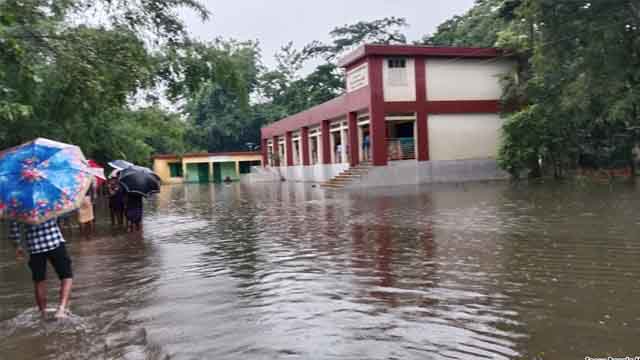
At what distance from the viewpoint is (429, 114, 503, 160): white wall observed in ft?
92.5

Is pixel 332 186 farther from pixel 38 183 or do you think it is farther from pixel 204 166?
pixel 204 166

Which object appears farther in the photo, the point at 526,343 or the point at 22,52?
the point at 22,52

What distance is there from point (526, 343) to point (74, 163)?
4047 millimetres

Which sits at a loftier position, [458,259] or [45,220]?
[45,220]

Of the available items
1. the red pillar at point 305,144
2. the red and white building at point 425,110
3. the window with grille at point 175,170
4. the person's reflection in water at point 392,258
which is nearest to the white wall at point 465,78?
the red and white building at point 425,110

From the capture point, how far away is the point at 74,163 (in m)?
5.44

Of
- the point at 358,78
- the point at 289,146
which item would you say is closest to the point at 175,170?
the point at 289,146

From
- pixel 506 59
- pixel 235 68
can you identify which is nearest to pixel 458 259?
pixel 235 68

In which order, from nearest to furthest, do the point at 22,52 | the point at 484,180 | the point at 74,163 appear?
the point at 74,163, the point at 22,52, the point at 484,180

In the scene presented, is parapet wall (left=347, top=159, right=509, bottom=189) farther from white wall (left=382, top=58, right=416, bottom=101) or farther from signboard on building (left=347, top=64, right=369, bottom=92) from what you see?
signboard on building (left=347, top=64, right=369, bottom=92)

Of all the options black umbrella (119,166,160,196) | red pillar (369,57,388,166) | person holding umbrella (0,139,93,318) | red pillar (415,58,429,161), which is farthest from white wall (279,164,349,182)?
person holding umbrella (0,139,93,318)

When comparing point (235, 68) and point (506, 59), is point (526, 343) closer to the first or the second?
point (235, 68)

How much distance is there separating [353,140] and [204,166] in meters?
30.4

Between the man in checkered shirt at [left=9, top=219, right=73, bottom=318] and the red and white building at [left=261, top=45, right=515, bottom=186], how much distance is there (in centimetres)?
2159
